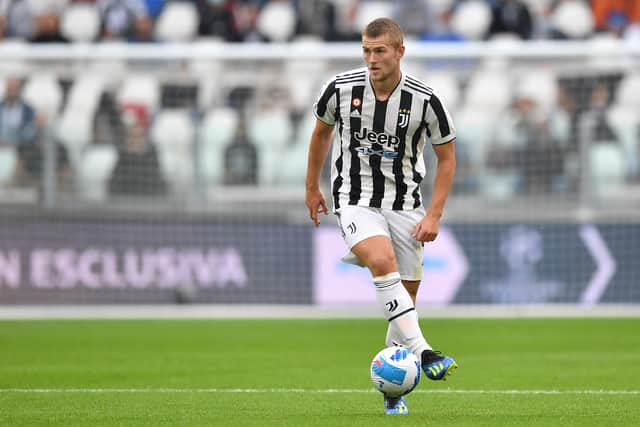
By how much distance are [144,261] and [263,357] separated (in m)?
5.03

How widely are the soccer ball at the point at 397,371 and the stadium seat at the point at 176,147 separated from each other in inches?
366

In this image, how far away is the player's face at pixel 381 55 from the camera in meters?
7.17

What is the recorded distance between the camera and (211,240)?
52.7 ft

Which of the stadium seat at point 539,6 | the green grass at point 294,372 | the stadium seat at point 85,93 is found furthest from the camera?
the stadium seat at point 539,6

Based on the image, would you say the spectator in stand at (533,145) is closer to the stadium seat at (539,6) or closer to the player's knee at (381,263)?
the stadium seat at (539,6)

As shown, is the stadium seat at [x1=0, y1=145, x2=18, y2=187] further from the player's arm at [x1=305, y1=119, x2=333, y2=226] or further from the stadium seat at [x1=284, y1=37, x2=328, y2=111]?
the player's arm at [x1=305, y1=119, x2=333, y2=226]

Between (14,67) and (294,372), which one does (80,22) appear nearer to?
(14,67)

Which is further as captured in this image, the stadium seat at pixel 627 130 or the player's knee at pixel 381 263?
the stadium seat at pixel 627 130

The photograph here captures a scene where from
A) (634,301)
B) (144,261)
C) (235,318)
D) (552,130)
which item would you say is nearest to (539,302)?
(634,301)

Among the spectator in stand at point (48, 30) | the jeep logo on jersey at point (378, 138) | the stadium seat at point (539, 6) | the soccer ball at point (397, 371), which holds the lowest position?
the soccer ball at point (397, 371)

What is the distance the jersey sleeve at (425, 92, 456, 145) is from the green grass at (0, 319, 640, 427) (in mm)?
1608

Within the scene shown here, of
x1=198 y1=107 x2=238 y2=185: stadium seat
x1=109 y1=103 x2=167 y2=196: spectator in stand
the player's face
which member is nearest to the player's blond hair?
the player's face

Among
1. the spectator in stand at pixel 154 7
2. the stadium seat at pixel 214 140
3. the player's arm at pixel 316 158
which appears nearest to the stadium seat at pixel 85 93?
the stadium seat at pixel 214 140

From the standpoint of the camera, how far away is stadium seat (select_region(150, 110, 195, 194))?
16.2 metres
